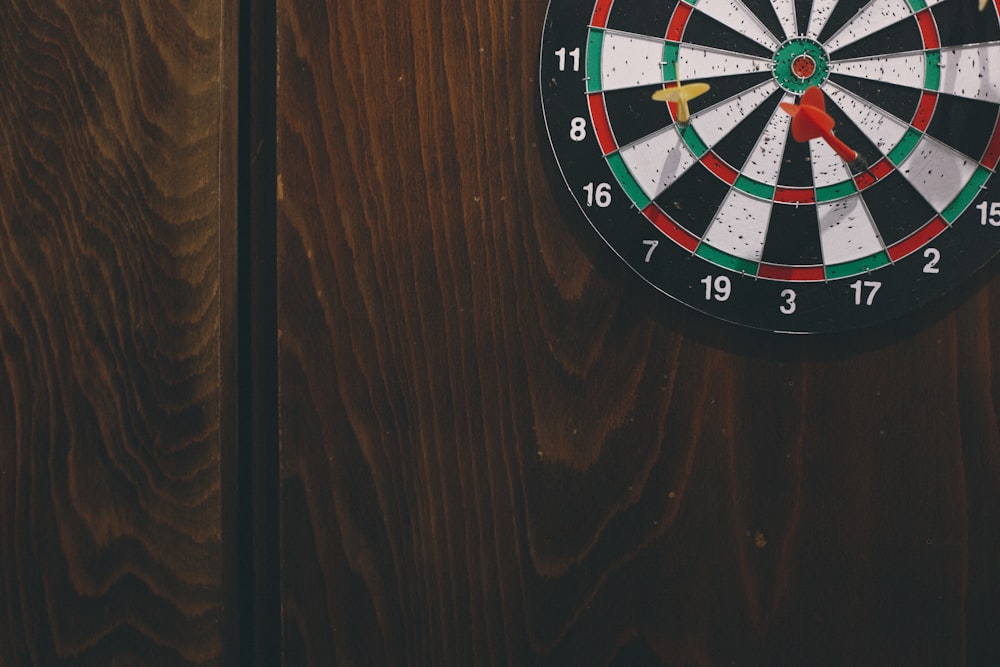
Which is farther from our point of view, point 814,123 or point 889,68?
point 889,68

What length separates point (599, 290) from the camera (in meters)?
1.10

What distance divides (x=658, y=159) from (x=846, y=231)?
0.84 ft

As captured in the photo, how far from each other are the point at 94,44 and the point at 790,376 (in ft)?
3.36

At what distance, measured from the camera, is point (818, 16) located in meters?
1.03

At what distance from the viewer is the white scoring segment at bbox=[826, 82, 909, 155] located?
40.5 inches

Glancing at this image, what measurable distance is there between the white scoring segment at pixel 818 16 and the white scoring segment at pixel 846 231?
21 cm

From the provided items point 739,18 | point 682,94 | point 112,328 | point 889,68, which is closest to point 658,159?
point 682,94

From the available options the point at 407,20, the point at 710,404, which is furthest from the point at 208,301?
the point at 710,404

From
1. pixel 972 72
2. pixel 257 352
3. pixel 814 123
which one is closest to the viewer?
pixel 814 123

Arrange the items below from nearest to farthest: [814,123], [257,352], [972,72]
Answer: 1. [814,123]
2. [972,72]
3. [257,352]

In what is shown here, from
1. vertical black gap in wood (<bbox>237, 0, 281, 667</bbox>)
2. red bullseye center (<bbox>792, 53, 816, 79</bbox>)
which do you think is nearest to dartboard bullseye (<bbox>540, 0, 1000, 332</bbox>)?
red bullseye center (<bbox>792, 53, 816, 79</bbox>)

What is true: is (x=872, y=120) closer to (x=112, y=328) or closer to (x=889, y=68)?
(x=889, y=68)

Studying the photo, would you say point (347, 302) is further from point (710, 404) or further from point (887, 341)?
point (887, 341)

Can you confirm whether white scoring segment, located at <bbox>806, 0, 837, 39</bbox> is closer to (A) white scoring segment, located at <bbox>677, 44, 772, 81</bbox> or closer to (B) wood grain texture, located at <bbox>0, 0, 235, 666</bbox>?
(A) white scoring segment, located at <bbox>677, 44, 772, 81</bbox>
